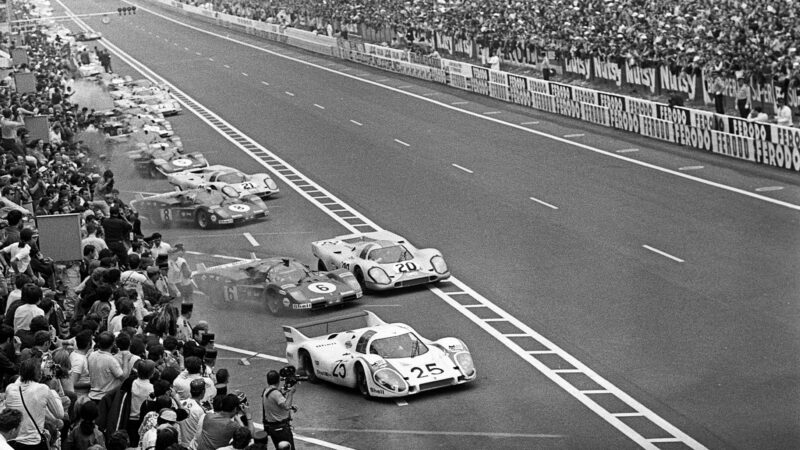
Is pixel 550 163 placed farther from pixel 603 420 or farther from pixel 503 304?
pixel 603 420

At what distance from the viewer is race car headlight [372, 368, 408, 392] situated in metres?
21.0

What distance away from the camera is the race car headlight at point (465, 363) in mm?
21547

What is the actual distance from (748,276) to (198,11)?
11055 cm

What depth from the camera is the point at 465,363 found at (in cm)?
2170

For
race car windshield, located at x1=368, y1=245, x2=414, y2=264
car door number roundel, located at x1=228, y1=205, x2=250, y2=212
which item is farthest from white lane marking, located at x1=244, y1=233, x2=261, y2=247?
race car windshield, located at x1=368, y1=245, x2=414, y2=264

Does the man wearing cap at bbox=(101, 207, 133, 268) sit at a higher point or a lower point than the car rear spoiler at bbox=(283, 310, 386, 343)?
higher

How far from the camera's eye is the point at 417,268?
93.0 feet

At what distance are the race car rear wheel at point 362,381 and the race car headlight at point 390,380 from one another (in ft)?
1.00

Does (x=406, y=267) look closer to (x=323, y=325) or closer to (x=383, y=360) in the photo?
(x=323, y=325)

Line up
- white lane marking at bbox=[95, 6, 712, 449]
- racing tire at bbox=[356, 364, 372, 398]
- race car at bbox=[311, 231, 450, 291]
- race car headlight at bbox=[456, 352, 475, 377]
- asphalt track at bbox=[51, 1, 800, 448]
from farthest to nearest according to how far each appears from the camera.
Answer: race car at bbox=[311, 231, 450, 291] < race car headlight at bbox=[456, 352, 475, 377] < racing tire at bbox=[356, 364, 372, 398] < asphalt track at bbox=[51, 1, 800, 448] < white lane marking at bbox=[95, 6, 712, 449]

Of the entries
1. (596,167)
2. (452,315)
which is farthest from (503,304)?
(596,167)

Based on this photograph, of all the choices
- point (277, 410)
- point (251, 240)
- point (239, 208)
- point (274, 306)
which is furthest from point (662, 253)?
point (277, 410)

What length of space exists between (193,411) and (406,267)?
42.9ft

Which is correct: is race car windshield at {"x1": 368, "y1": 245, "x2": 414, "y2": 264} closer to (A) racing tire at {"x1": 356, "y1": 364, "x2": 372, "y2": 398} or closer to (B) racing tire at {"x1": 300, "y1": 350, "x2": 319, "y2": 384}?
(B) racing tire at {"x1": 300, "y1": 350, "x2": 319, "y2": 384}
